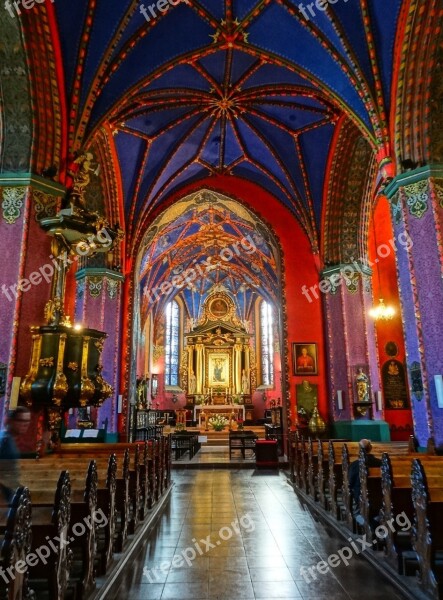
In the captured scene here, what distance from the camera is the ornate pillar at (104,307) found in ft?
43.8

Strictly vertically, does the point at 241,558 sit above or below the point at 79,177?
below

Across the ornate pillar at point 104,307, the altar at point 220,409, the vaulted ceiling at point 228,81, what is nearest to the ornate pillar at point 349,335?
the vaulted ceiling at point 228,81

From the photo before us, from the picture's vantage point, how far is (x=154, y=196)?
15422 mm

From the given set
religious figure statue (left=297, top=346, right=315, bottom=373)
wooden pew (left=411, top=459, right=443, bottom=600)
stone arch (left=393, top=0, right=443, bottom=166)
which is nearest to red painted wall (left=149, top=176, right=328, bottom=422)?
religious figure statue (left=297, top=346, right=315, bottom=373)

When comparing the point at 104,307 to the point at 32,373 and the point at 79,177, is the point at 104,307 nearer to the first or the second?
the point at 79,177

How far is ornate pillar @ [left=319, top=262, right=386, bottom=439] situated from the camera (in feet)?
42.6

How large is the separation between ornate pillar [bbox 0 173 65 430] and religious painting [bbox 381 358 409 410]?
12503 millimetres

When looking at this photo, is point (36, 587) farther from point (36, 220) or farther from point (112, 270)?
point (112, 270)

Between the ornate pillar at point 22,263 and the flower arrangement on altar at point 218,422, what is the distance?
1740 centimetres

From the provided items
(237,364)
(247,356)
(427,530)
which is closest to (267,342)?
(247,356)

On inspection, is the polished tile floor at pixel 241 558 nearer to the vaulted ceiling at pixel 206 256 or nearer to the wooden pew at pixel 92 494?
the wooden pew at pixel 92 494

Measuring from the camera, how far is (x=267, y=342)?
30.0m

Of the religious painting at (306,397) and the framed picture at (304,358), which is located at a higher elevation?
the framed picture at (304,358)

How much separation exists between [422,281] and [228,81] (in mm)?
8055
